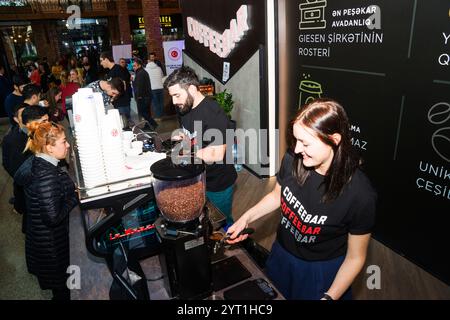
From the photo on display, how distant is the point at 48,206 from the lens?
1877 millimetres

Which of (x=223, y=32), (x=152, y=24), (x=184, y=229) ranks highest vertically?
(x=152, y=24)

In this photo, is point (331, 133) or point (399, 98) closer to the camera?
point (331, 133)

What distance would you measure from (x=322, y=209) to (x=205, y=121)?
1.13 meters

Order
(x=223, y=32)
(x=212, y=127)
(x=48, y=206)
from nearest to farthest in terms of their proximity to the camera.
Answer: (x=48, y=206), (x=212, y=127), (x=223, y=32)

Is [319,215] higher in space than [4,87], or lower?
higher

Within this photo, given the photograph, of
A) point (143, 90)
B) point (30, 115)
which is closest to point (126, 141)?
point (30, 115)

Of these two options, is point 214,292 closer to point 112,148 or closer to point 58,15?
point 112,148

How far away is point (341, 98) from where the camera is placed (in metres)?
3.38

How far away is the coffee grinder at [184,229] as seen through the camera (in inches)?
50.7

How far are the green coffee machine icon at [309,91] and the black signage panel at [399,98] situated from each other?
0.08 metres

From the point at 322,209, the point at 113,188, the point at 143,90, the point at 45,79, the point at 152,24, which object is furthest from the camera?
the point at 45,79

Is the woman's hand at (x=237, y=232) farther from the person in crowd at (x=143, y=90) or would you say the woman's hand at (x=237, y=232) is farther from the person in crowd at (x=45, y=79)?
the person in crowd at (x=45, y=79)
